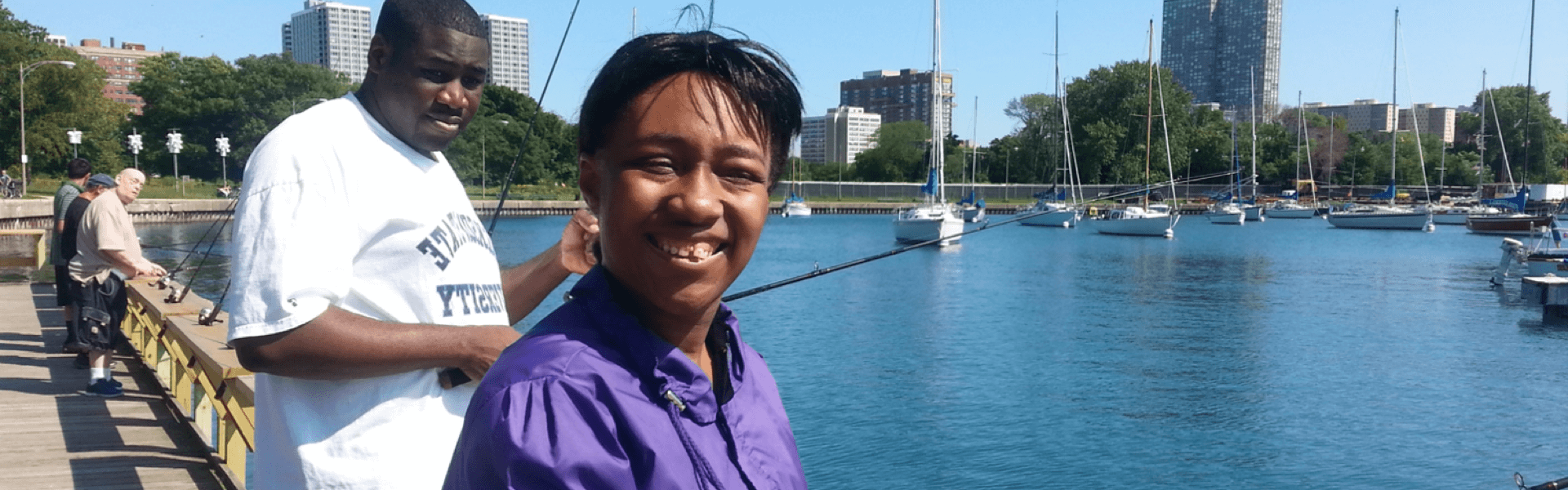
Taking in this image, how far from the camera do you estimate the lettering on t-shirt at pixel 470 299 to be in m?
1.98

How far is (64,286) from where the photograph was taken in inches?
328

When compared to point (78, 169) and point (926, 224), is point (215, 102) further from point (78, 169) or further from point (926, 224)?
point (78, 169)

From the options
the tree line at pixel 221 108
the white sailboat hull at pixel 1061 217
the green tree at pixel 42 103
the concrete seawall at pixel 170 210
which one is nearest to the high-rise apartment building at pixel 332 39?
the tree line at pixel 221 108

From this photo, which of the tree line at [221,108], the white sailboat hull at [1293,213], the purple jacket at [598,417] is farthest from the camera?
the white sailboat hull at [1293,213]

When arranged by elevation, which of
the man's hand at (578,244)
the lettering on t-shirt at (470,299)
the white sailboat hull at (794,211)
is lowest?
the white sailboat hull at (794,211)

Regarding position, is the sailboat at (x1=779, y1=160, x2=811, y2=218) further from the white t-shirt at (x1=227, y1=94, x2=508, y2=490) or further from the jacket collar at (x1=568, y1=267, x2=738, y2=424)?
the jacket collar at (x1=568, y1=267, x2=738, y2=424)

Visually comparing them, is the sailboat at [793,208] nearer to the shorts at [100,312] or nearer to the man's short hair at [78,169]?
the man's short hair at [78,169]

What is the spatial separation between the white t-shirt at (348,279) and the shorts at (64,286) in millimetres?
7130

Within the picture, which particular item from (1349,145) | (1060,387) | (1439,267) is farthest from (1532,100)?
(1060,387)

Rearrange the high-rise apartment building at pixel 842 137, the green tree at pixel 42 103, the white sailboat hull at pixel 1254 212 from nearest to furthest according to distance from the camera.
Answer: the green tree at pixel 42 103, the white sailboat hull at pixel 1254 212, the high-rise apartment building at pixel 842 137

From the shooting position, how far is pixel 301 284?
176 cm

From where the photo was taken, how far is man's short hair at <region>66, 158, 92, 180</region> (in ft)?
28.8

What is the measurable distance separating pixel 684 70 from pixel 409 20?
106 centimetres

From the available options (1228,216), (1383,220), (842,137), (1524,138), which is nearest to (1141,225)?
Answer: (1383,220)
